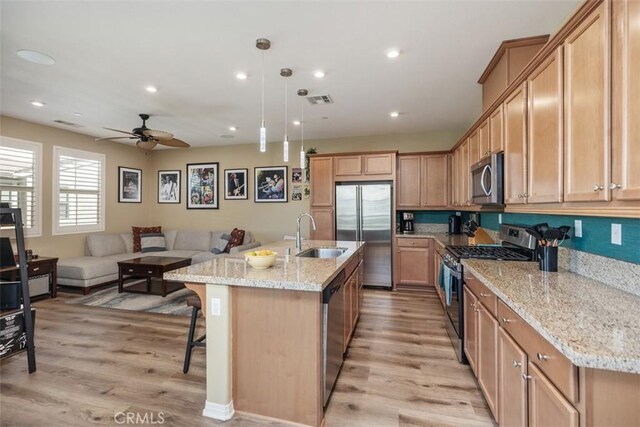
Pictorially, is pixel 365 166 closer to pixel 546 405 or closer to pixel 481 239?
pixel 481 239

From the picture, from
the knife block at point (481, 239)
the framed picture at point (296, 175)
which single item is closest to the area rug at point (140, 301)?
the framed picture at point (296, 175)

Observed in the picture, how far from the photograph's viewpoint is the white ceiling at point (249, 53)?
214 cm

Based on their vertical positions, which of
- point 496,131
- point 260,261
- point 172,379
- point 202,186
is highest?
point 496,131

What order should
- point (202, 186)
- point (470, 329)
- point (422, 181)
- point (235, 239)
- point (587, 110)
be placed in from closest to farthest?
point (587, 110) → point (470, 329) → point (422, 181) → point (235, 239) → point (202, 186)

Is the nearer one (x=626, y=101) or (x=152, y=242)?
(x=626, y=101)

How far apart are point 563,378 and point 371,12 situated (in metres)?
2.34

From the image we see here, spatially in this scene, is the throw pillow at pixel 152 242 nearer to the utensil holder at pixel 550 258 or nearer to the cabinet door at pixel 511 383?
Result: the cabinet door at pixel 511 383

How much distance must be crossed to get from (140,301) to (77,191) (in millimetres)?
2692

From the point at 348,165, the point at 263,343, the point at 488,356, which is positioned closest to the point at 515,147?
the point at 488,356

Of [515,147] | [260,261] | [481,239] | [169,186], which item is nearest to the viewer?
[260,261]

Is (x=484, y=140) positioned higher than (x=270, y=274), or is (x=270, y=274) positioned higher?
(x=484, y=140)

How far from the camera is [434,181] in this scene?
5.17m

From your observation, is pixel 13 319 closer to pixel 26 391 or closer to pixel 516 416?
pixel 26 391

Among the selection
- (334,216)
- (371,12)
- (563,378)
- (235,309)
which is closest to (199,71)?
(371,12)
